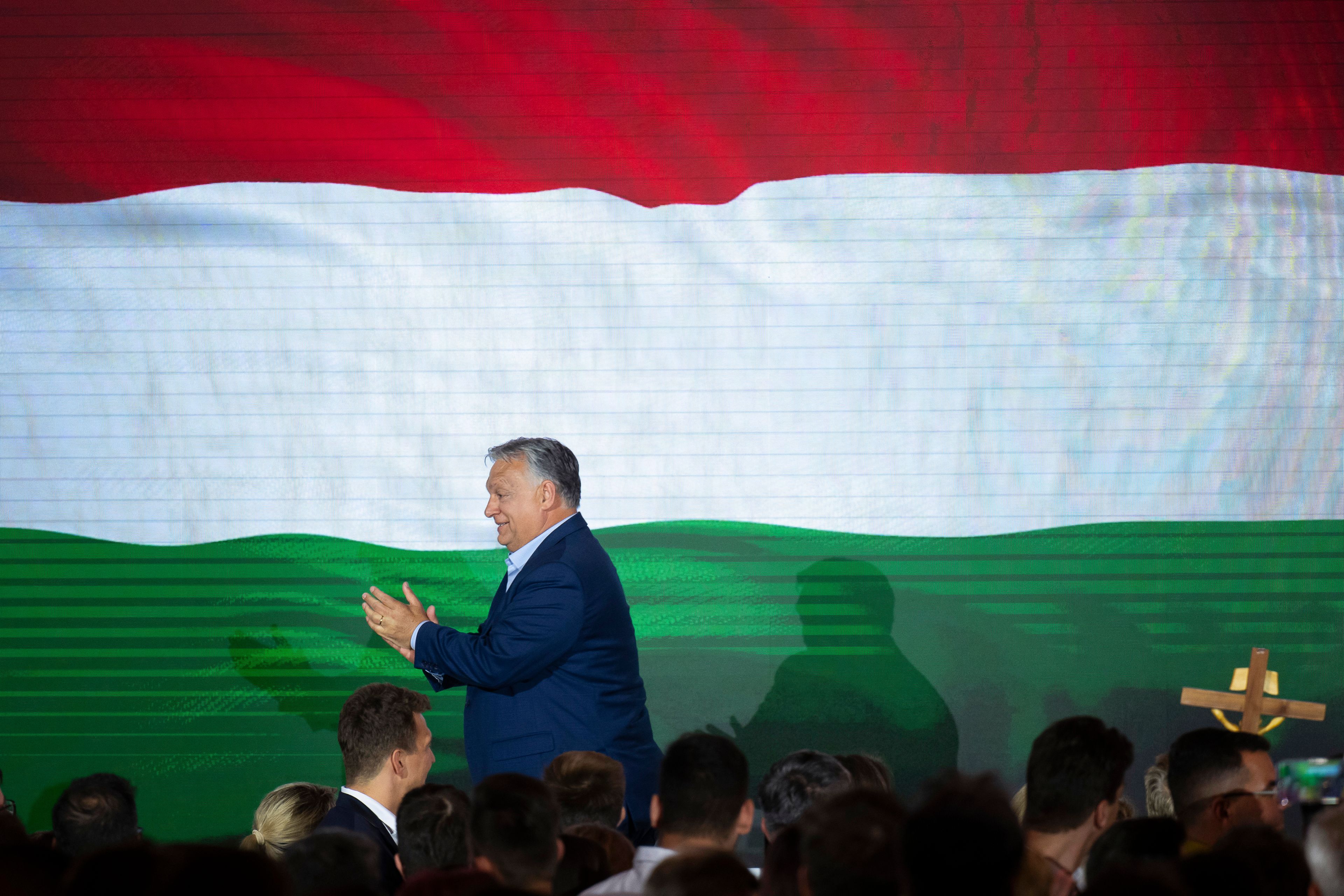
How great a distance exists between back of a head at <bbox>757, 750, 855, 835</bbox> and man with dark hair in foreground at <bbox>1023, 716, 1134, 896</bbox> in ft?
1.11


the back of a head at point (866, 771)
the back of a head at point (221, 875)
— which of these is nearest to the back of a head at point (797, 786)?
the back of a head at point (866, 771)

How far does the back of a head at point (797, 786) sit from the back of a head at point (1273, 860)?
73 centimetres

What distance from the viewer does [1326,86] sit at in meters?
3.99

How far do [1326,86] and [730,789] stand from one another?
11.0ft

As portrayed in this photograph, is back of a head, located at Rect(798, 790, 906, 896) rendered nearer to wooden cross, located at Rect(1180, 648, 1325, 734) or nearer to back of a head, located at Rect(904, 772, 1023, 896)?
back of a head, located at Rect(904, 772, 1023, 896)

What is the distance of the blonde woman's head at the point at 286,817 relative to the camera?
2590 mm

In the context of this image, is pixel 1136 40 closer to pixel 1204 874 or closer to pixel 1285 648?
pixel 1285 648

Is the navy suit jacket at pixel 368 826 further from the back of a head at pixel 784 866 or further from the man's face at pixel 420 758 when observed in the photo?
the back of a head at pixel 784 866

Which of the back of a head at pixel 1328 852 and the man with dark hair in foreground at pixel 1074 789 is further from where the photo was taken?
the man with dark hair in foreground at pixel 1074 789

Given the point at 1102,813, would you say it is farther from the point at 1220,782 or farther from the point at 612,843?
the point at 612,843

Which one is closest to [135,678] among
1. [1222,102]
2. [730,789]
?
[730,789]

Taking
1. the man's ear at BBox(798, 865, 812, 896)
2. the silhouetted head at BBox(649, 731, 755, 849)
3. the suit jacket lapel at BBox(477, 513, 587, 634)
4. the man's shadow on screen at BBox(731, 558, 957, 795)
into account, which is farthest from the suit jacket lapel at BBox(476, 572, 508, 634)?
the man's ear at BBox(798, 865, 812, 896)

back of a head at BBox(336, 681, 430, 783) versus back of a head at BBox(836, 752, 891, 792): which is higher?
back of a head at BBox(336, 681, 430, 783)

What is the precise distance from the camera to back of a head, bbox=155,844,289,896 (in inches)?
50.5
